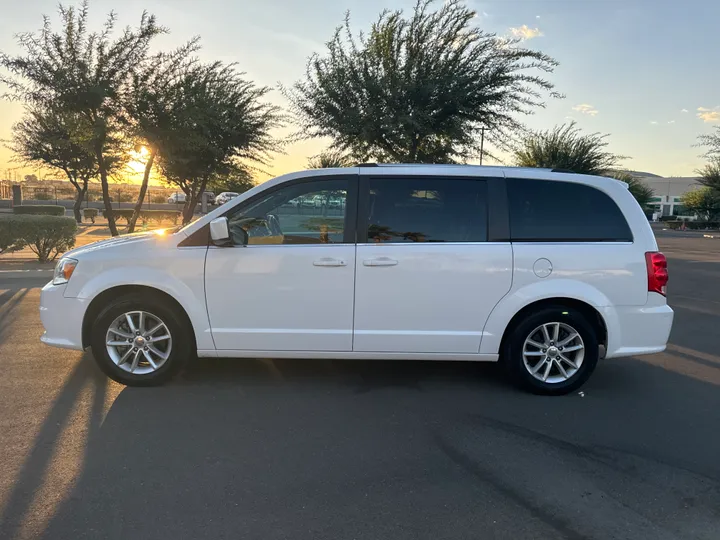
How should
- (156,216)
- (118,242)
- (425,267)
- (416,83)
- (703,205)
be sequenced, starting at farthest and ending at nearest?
(703,205) < (156,216) < (416,83) < (118,242) < (425,267)

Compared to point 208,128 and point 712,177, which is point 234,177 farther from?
point 712,177

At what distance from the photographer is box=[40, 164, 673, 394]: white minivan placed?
15.0 ft

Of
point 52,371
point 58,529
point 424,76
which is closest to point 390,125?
point 424,76

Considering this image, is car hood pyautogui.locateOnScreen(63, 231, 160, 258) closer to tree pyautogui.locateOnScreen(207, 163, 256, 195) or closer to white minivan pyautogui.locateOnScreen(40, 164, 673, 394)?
white minivan pyautogui.locateOnScreen(40, 164, 673, 394)

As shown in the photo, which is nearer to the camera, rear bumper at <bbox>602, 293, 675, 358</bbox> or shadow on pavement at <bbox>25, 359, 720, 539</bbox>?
shadow on pavement at <bbox>25, 359, 720, 539</bbox>

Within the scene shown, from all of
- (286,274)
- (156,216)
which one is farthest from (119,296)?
(156,216)

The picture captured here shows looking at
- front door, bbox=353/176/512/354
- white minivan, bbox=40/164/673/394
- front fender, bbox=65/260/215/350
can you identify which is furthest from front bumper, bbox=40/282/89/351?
front door, bbox=353/176/512/354

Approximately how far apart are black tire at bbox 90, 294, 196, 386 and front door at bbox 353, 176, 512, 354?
4.97 feet

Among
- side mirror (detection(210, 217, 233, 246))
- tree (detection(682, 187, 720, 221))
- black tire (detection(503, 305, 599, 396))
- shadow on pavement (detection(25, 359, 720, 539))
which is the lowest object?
shadow on pavement (detection(25, 359, 720, 539))

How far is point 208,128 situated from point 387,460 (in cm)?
1187

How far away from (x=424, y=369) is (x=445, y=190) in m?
1.84

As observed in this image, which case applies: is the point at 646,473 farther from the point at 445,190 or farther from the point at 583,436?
the point at 445,190

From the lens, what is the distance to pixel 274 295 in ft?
15.0

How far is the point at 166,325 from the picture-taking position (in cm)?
466
